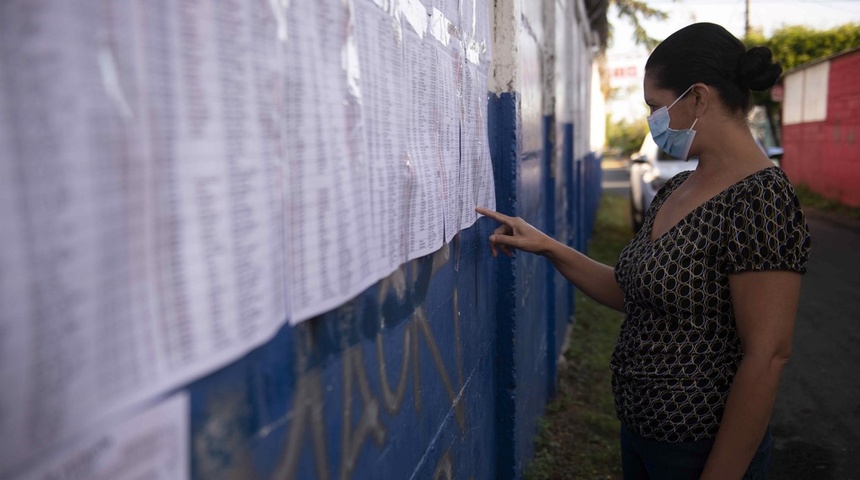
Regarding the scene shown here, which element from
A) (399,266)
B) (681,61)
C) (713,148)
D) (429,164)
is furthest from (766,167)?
(399,266)

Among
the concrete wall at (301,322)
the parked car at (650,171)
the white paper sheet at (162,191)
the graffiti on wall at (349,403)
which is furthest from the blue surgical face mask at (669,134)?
the parked car at (650,171)

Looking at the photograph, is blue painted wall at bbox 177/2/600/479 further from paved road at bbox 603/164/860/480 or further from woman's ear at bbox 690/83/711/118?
paved road at bbox 603/164/860/480

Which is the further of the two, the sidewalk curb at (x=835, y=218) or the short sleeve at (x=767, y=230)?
the sidewalk curb at (x=835, y=218)

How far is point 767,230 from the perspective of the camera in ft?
5.54

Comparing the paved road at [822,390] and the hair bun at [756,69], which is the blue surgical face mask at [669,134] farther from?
the paved road at [822,390]

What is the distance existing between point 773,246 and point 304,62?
3.85ft

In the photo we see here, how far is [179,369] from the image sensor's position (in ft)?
2.62

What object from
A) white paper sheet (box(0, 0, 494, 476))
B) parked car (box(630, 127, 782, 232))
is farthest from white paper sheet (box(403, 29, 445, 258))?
parked car (box(630, 127, 782, 232))

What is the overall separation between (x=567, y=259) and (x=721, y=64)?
0.80 metres

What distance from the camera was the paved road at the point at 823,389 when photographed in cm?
394

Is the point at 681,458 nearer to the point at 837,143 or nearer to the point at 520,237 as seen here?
the point at 520,237

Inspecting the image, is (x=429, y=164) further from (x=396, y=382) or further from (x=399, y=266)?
(x=396, y=382)

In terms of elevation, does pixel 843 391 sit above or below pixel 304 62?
below

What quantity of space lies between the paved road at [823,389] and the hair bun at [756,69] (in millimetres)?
2646
